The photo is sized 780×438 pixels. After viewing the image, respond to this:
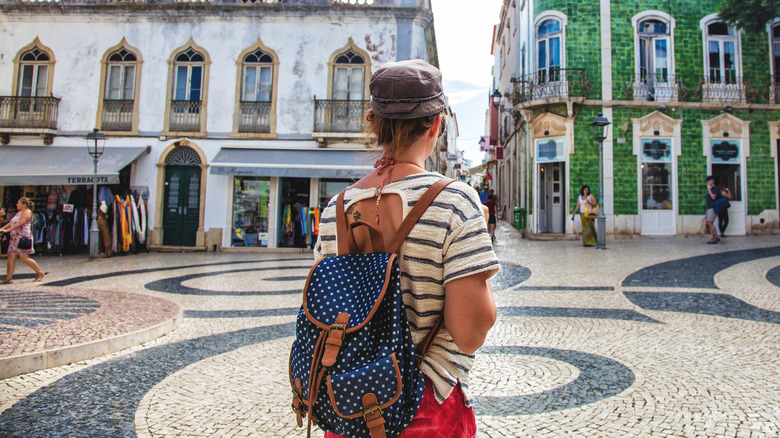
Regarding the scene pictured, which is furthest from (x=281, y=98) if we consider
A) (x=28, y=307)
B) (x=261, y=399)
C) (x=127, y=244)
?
(x=261, y=399)

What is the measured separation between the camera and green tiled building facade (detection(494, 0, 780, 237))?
1697 centimetres

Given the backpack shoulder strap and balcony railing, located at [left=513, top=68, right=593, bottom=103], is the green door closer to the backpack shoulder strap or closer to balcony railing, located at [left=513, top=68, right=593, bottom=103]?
balcony railing, located at [left=513, top=68, right=593, bottom=103]

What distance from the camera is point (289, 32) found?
650 inches

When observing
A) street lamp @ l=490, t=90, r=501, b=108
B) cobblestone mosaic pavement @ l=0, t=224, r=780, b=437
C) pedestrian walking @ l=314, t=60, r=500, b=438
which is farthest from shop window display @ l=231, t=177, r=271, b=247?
pedestrian walking @ l=314, t=60, r=500, b=438

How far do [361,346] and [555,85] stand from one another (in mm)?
17875

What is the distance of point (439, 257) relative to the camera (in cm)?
117

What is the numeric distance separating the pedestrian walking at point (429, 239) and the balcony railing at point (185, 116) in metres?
16.7

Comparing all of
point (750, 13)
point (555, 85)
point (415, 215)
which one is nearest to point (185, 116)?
point (555, 85)

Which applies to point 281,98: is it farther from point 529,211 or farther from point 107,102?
point 529,211

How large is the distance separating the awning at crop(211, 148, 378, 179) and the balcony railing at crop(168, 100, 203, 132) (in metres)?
1.45

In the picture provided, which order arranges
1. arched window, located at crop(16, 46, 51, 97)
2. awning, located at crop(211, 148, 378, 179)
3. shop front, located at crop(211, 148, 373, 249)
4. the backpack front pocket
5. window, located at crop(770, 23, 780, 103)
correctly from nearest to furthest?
the backpack front pocket
awning, located at crop(211, 148, 378, 179)
shop front, located at crop(211, 148, 373, 249)
arched window, located at crop(16, 46, 51, 97)
window, located at crop(770, 23, 780, 103)

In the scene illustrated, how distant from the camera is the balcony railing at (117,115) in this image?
16531 millimetres

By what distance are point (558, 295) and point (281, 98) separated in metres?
12.4

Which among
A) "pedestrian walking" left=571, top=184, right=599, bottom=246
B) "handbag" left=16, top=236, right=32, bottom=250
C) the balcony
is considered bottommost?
"handbag" left=16, top=236, right=32, bottom=250
